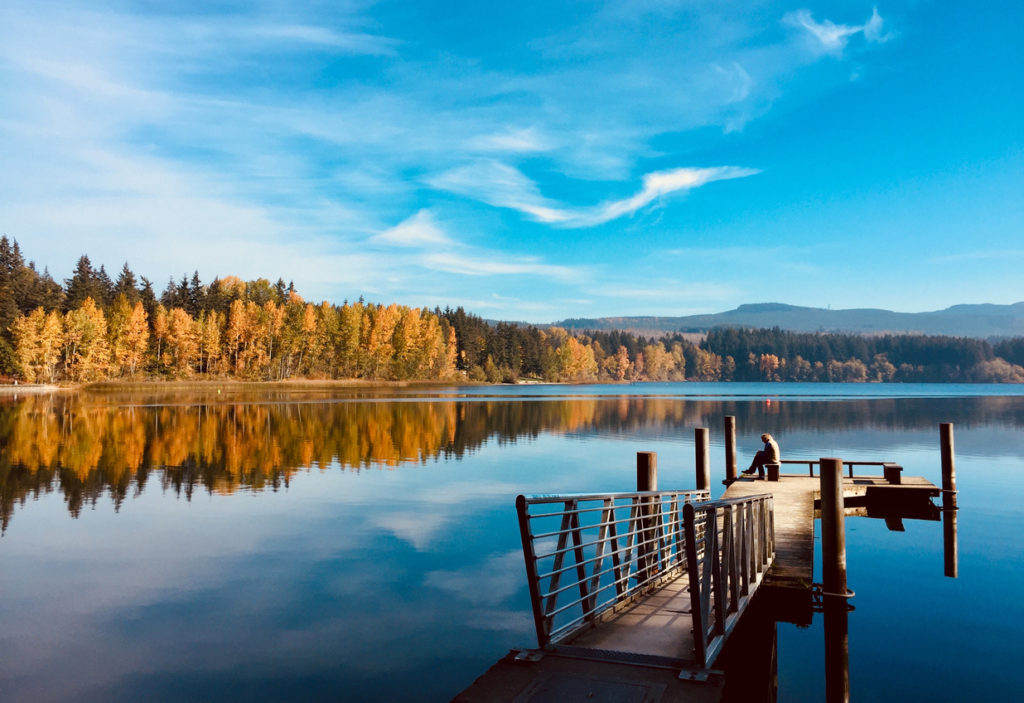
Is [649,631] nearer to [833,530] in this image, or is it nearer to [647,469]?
[833,530]

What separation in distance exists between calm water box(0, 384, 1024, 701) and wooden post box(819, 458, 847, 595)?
0.84m

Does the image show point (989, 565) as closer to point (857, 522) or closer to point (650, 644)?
point (857, 522)

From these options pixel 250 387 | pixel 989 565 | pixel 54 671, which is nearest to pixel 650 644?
pixel 54 671

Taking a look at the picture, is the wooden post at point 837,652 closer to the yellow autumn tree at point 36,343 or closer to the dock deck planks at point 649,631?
the dock deck planks at point 649,631

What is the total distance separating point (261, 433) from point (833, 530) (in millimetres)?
37472

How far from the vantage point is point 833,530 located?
13.9 meters

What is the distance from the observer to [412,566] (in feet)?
54.0

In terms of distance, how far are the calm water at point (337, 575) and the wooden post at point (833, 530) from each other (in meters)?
0.84

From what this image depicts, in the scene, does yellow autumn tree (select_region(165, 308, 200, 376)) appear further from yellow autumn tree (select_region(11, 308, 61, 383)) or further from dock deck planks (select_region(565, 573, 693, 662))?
dock deck planks (select_region(565, 573, 693, 662))

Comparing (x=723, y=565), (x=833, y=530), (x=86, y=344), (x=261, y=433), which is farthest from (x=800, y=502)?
(x=86, y=344)

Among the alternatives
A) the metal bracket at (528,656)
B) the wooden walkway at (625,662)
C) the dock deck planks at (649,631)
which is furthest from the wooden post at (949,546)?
the metal bracket at (528,656)

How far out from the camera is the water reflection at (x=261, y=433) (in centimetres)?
2742

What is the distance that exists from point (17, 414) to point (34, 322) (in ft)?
155

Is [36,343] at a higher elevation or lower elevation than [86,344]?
lower
